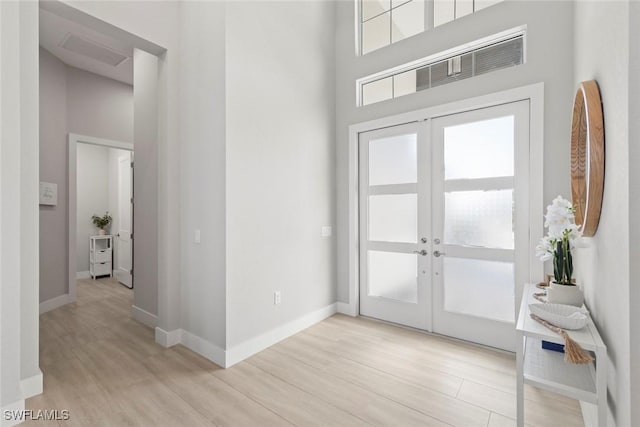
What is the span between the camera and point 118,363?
2.44 meters

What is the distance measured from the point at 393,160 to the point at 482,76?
1096 millimetres

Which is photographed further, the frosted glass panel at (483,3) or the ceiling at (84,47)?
the ceiling at (84,47)

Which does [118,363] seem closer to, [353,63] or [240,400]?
[240,400]

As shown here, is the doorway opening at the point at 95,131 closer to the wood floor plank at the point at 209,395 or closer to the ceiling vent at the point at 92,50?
the ceiling vent at the point at 92,50

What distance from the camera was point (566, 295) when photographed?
171cm

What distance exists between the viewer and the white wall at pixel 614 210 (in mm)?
1096

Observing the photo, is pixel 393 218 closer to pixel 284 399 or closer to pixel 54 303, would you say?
pixel 284 399

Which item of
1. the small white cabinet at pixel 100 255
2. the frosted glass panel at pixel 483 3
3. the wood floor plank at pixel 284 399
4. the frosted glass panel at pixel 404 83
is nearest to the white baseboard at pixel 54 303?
the small white cabinet at pixel 100 255

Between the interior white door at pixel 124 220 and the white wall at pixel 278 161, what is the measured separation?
3684 millimetres

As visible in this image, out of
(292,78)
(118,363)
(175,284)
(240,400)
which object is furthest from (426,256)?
(118,363)

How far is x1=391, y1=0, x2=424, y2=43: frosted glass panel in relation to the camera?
10.2 feet

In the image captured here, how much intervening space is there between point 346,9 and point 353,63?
2.29 ft

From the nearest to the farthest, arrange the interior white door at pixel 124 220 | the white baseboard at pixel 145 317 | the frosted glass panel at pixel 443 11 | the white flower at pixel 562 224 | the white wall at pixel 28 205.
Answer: the white flower at pixel 562 224 < the white wall at pixel 28 205 < the frosted glass panel at pixel 443 11 < the white baseboard at pixel 145 317 < the interior white door at pixel 124 220

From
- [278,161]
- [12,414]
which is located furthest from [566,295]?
[12,414]
